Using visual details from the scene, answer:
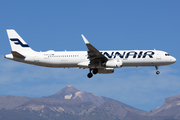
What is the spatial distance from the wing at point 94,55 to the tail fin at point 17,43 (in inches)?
609

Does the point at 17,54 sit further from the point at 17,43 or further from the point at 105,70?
the point at 105,70

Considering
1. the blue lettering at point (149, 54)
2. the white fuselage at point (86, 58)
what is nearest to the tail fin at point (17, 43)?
the white fuselage at point (86, 58)

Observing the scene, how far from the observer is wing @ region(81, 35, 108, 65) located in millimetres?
64562

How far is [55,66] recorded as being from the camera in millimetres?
71375

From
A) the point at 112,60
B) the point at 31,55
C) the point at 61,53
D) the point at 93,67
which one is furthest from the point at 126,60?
the point at 31,55

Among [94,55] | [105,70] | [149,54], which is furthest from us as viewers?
[105,70]

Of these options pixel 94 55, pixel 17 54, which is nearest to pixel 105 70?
pixel 94 55

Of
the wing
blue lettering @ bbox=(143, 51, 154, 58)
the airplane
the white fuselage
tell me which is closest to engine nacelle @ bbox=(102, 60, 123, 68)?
the airplane

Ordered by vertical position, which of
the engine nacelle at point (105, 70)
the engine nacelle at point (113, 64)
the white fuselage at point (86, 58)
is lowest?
the engine nacelle at point (105, 70)

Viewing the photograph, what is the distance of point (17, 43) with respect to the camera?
7512 cm

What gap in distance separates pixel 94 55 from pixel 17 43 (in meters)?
20.1

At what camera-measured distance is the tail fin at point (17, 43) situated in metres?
74.6

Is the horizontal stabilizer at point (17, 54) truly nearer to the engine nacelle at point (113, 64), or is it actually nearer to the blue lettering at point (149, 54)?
the engine nacelle at point (113, 64)

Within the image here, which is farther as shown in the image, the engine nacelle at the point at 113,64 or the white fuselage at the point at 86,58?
the white fuselage at the point at 86,58
